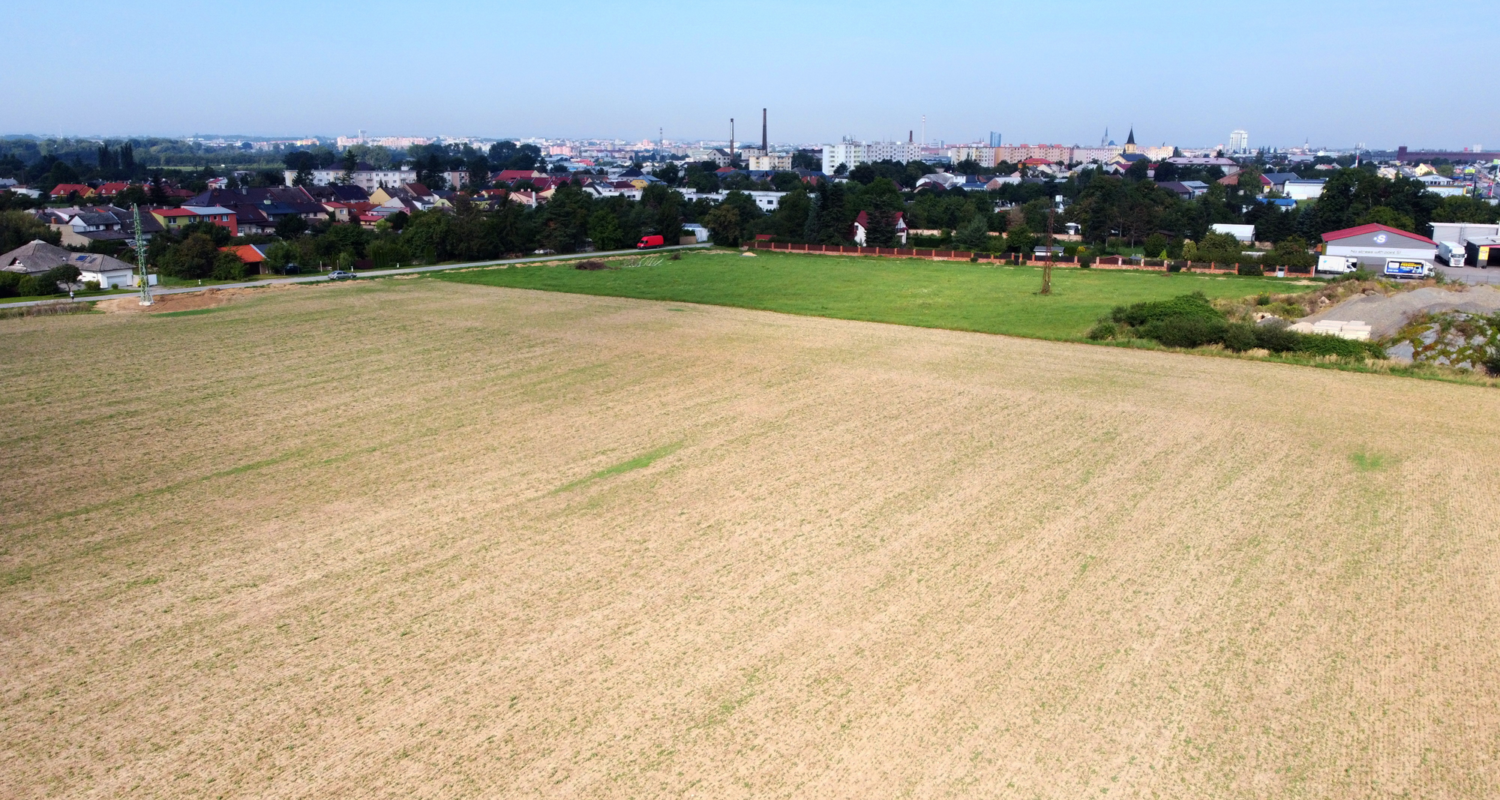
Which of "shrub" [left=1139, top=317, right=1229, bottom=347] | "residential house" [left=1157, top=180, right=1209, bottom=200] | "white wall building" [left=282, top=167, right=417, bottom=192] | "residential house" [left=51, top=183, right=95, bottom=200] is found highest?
"white wall building" [left=282, top=167, right=417, bottom=192]

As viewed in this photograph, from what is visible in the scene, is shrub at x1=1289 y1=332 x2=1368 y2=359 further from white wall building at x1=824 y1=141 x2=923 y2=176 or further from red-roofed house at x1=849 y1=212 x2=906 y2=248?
white wall building at x1=824 y1=141 x2=923 y2=176

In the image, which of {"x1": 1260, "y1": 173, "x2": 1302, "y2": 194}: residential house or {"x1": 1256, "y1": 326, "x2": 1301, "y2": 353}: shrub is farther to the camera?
{"x1": 1260, "y1": 173, "x2": 1302, "y2": 194}: residential house

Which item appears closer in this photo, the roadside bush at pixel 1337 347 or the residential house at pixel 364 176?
the roadside bush at pixel 1337 347

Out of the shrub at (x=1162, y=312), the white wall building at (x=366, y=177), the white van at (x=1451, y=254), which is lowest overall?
the shrub at (x=1162, y=312)

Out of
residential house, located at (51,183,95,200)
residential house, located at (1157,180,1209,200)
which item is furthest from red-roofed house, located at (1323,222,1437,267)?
residential house, located at (51,183,95,200)

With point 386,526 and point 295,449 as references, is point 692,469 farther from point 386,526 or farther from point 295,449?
point 295,449

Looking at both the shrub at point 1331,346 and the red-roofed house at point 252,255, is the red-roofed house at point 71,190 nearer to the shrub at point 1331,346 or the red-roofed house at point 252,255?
the red-roofed house at point 252,255

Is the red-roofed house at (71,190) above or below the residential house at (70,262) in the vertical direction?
above

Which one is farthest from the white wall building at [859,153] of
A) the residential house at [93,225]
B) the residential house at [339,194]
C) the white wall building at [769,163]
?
the residential house at [93,225]
